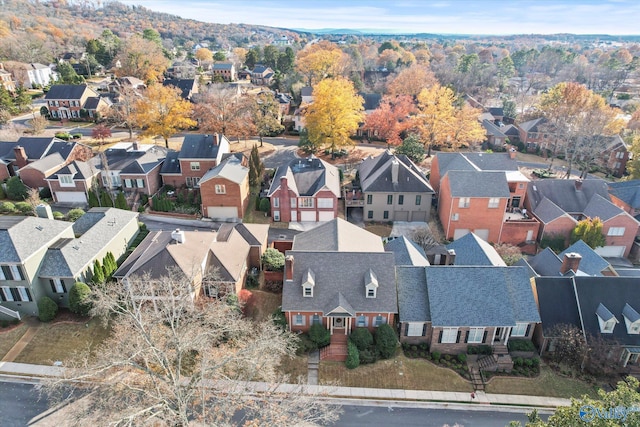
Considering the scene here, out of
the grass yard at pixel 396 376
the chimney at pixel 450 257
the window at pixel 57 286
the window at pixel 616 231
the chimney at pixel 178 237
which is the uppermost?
the chimney at pixel 178 237

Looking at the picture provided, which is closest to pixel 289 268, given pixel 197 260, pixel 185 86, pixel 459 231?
pixel 197 260

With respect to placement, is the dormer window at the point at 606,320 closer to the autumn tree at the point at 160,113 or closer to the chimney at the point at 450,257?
the chimney at the point at 450,257

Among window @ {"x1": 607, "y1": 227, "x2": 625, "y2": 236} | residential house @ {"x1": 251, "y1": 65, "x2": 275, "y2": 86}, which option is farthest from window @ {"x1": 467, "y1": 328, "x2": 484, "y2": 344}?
residential house @ {"x1": 251, "y1": 65, "x2": 275, "y2": 86}

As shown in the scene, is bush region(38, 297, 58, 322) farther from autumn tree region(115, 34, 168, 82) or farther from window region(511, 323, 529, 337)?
autumn tree region(115, 34, 168, 82)

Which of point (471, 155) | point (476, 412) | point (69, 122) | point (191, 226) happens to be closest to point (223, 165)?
point (191, 226)

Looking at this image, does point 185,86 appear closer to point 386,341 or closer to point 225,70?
point 225,70

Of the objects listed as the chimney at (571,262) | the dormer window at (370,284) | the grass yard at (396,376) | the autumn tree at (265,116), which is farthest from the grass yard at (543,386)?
the autumn tree at (265,116)

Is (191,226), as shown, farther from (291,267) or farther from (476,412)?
(476,412)
